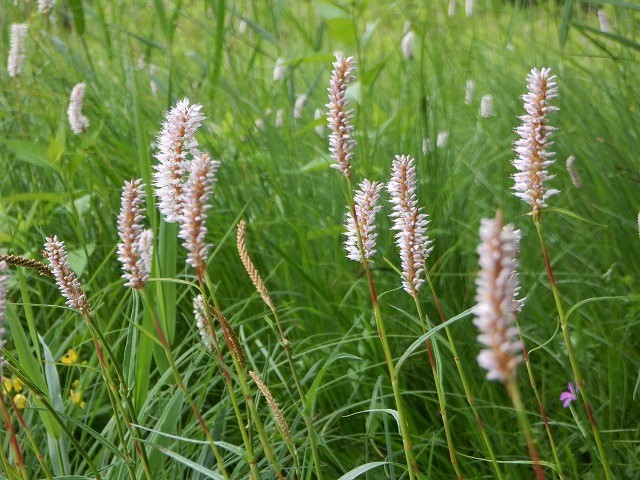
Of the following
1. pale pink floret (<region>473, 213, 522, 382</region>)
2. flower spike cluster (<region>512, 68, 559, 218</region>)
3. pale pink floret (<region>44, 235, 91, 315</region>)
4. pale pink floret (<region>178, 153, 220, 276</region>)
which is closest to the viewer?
pale pink floret (<region>473, 213, 522, 382</region>)

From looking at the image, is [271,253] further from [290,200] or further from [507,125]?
[507,125]

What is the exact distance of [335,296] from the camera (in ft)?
7.82

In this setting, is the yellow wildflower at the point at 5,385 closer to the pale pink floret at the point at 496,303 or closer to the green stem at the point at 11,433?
the green stem at the point at 11,433

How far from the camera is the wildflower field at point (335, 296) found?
50.8 inches

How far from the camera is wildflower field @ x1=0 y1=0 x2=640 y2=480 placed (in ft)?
4.23

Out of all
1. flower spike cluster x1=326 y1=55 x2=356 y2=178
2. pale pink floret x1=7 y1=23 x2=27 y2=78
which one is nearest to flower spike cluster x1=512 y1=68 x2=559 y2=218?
flower spike cluster x1=326 y1=55 x2=356 y2=178

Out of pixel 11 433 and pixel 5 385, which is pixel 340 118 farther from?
pixel 5 385

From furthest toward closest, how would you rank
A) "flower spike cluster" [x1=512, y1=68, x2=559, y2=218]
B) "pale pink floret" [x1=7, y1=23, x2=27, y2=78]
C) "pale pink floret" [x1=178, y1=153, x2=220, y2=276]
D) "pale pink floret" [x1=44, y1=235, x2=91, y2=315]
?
"pale pink floret" [x1=7, y1=23, x2=27, y2=78] < "pale pink floret" [x1=44, y1=235, x2=91, y2=315] < "flower spike cluster" [x1=512, y1=68, x2=559, y2=218] < "pale pink floret" [x1=178, y1=153, x2=220, y2=276]

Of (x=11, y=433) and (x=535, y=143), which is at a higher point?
(x=535, y=143)

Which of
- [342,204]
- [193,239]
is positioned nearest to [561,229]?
[342,204]

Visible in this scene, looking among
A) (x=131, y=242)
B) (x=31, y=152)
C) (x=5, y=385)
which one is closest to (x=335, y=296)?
(x=5, y=385)

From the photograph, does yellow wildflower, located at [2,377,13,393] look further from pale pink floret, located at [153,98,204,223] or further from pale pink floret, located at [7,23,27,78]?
pale pink floret, located at [7,23,27,78]

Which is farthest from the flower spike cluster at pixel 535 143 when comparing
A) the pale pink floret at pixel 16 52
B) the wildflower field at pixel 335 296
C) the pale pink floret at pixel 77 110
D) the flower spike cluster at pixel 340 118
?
the pale pink floret at pixel 16 52

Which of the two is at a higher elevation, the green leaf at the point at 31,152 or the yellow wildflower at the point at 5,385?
the green leaf at the point at 31,152
